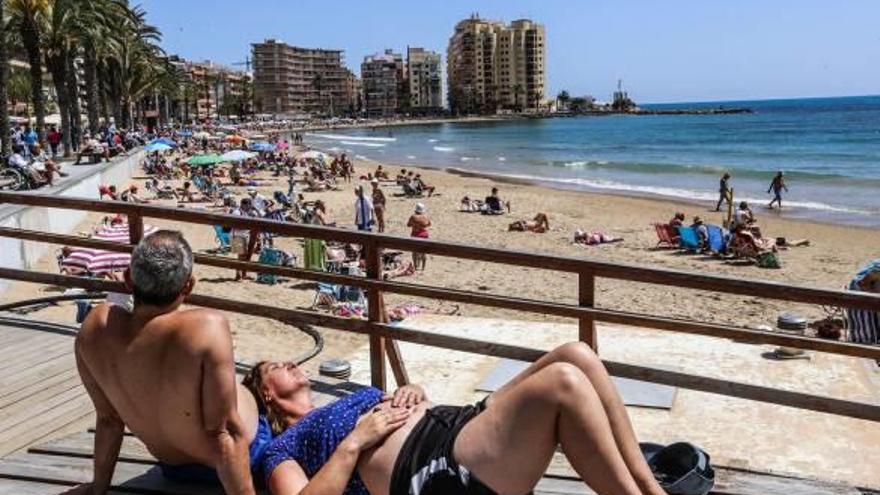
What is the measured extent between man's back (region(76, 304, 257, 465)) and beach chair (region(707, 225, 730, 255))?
46.1ft

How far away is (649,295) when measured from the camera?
11.7 metres

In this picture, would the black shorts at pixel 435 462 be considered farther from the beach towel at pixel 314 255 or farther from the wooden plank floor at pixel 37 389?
the beach towel at pixel 314 255

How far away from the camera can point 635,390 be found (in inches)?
233

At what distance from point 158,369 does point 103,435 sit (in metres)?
0.57

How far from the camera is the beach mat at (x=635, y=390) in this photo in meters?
5.71

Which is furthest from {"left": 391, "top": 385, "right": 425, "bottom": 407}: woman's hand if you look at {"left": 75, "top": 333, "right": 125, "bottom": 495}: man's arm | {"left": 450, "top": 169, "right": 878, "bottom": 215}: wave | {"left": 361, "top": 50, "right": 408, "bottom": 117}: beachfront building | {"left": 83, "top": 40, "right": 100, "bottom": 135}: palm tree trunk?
{"left": 361, "top": 50, "right": 408, "bottom": 117}: beachfront building

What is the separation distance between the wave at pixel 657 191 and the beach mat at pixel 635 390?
1986 centimetres

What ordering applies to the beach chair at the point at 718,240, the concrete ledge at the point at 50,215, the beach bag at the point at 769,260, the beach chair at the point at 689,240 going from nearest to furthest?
the concrete ledge at the point at 50,215 → the beach bag at the point at 769,260 → the beach chair at the point at 718,240 → the beach chair at the point at 689,240

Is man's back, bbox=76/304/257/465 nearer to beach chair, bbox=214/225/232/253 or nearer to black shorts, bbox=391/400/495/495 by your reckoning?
black shorts, bbox=391/400/495/495

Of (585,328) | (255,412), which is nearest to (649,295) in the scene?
(585,328)

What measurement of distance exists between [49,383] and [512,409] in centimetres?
292

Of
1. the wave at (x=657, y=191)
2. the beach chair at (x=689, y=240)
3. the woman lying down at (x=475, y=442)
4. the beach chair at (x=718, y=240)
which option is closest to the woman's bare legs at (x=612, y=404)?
the woman lying down at (x=475, y=442)

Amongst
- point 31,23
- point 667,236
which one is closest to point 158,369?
point 667,236

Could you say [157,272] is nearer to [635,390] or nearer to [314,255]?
[635,390]
